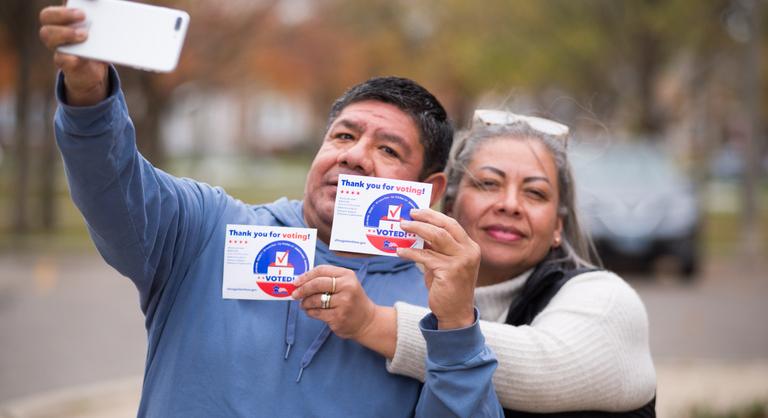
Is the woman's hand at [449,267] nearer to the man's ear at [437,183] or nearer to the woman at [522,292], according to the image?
the woman at [522,292]

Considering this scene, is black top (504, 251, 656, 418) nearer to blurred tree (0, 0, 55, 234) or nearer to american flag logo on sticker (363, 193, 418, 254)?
american flag logo on sticker (363, 193, 418, 254)

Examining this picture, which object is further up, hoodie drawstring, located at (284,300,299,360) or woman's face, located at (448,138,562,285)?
woman's face, located at (448,138,562,285)

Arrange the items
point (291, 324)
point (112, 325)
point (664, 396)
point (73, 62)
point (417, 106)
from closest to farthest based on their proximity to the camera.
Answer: point (73, 62), point (291, 324), point (417, 106), point (664, 396), point (112, 325)

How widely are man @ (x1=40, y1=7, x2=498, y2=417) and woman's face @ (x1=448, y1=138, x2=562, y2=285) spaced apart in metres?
0.27

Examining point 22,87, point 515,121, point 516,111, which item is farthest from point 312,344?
point 22,87

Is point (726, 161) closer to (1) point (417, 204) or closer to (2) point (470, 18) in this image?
(2) point (470, 18)

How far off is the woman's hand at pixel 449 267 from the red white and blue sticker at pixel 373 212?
0.10 meters

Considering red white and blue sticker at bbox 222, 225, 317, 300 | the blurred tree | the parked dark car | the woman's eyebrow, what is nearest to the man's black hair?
the woman's eyebrow

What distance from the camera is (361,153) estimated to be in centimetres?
256

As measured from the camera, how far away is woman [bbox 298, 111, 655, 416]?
228 centimetres

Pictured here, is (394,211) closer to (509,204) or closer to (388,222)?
(388,222)

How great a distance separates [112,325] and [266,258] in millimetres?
7422

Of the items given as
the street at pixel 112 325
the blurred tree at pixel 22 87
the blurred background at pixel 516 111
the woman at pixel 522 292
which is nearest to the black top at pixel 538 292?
the woman at pixel 522 292

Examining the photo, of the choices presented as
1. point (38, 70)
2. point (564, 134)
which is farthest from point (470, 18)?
point (564, 134)
